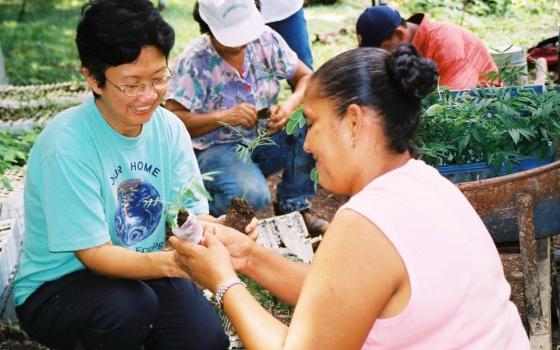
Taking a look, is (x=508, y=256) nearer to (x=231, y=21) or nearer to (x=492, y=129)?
(x=492, y=129)

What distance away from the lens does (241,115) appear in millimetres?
3963

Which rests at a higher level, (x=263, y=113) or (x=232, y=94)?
(x=232, y=94)

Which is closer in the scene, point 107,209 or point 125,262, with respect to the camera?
point 125,262

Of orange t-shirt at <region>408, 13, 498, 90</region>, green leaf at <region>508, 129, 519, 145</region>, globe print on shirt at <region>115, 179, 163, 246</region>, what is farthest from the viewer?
orange t-shirt at <region>408, 13, 498, 90</region>

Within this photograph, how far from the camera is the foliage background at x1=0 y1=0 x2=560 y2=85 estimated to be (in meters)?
8.58

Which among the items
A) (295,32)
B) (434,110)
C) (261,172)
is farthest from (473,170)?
(295,32)

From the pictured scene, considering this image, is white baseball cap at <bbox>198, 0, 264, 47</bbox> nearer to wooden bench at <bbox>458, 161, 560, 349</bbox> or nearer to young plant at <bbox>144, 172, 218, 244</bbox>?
young plant at <bbox>144, 172, 218, 244</bbox>

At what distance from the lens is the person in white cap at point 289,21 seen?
15.9 ft

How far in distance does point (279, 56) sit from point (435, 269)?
278cm

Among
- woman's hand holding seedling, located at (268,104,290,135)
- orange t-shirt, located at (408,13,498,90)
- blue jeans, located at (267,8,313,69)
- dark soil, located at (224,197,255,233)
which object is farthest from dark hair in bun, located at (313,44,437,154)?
blue jeans, located at (267,8,313,69)

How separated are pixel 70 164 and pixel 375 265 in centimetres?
122

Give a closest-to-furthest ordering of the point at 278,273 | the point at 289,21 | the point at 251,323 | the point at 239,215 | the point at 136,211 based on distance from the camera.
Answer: the point at 251,323, the point at 278,273, the point at 239,215, the point at 136,211, the point at 289,21

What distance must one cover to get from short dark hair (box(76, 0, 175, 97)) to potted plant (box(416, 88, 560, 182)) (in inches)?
48.9

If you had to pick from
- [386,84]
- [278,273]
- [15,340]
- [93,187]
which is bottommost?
[15,340]
